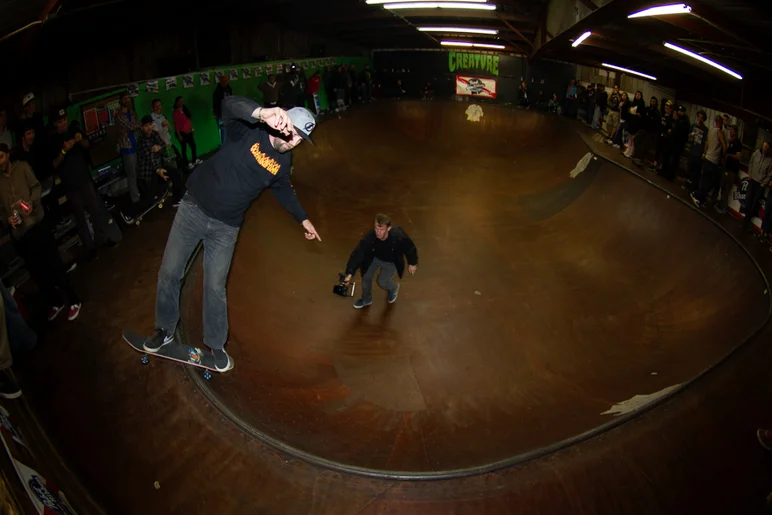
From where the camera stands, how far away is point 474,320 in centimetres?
717

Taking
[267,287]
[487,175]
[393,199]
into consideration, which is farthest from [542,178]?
[267,287]

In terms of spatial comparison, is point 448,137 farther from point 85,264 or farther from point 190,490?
point 190,490

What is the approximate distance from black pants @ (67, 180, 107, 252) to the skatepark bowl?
1.32m

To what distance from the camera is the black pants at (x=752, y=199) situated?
333 inches

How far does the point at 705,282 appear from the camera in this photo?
7.27m

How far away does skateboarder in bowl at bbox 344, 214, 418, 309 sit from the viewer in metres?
6.58

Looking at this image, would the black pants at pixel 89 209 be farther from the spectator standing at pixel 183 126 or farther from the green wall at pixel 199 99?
the spectator standing at pixel 183 126

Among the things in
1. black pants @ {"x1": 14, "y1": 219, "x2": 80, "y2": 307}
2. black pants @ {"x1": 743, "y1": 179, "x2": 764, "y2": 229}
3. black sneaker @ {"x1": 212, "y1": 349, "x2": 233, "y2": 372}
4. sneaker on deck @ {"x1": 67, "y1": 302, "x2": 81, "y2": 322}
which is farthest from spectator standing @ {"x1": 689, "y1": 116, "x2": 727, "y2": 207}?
black pants @ {"x1": 14, "y1": 219, "x2": 80, "y2": 307}

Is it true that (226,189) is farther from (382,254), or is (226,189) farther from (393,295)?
(393,295)

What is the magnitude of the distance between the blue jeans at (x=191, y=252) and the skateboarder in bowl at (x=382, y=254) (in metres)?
2.73

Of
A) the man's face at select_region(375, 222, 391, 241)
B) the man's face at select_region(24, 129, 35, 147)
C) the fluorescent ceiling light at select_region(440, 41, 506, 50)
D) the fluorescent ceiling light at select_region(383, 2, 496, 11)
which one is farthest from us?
the fluorescent ceiling light at select_region(440, 41, 506, 50)

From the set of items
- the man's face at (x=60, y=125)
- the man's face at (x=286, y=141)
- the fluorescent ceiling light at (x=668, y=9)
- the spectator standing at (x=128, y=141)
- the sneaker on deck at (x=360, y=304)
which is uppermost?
the fluorescent ceiling light at (x=668, y=9)

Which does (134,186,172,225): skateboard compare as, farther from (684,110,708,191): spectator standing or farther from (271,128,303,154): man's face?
(684,110,708,191): spectator standing

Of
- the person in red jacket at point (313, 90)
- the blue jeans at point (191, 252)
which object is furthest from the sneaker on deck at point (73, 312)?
the person in red jacket at point (313, 90)
